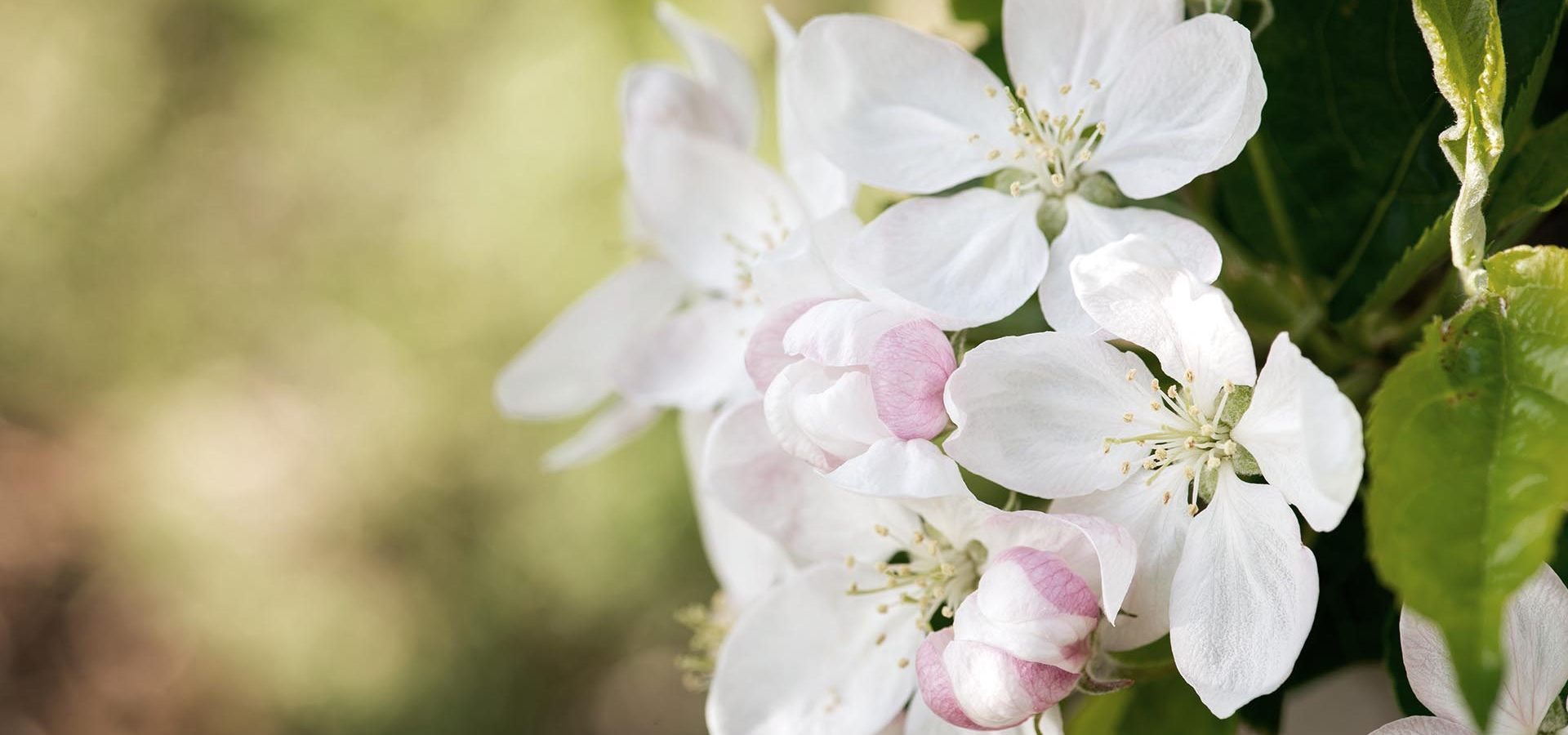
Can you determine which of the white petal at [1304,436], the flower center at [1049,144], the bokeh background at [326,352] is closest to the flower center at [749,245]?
the flower center at [1049,144]

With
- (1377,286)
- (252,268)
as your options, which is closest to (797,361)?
(1377,286)

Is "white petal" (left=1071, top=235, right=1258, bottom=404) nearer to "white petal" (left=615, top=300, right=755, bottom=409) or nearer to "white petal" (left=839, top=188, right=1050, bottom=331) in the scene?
"white petal" (left=839, top=188, right=1050, bottom=331)

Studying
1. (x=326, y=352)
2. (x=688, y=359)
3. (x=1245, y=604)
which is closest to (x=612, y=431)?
(x=688, y=359)

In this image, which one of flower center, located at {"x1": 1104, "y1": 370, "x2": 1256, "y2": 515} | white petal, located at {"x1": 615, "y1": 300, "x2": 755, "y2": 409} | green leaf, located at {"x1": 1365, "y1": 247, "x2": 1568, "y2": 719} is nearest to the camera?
green leaf, located at {"x1": 1365, "y1": 247, "x2": 1568, "y2": 719}

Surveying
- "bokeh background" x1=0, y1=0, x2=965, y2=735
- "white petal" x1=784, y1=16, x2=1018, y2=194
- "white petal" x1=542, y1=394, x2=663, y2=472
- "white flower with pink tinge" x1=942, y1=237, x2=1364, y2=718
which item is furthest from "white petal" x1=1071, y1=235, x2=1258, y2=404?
"bokeh background" x1=0, y1=0, x2=965, y2=735

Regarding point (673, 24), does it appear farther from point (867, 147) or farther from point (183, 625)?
point (183, 625)

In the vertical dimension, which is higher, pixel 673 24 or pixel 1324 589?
pixel 673 24
